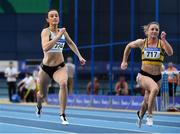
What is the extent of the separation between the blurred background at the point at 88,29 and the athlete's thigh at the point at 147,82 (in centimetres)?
1903

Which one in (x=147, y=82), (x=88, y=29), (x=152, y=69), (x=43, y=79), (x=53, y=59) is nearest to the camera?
(x=147, y=82)

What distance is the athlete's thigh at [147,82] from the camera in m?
9.79

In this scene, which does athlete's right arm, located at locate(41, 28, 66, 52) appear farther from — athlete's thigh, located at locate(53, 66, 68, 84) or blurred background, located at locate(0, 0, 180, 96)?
blurred background, located at locate(0, 0, 180, 96)

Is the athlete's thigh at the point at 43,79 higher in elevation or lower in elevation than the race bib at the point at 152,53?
lower

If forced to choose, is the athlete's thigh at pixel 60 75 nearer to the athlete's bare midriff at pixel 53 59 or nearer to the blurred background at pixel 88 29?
the athlete's bare midriff at pixel 53 59

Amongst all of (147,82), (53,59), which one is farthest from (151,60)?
(53,59)

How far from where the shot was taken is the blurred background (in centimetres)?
3198

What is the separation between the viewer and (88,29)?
110 feet

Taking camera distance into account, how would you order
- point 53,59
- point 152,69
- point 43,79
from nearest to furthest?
1. point 152,69
2. point 53,59
3. point 43,79

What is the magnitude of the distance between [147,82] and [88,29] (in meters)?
23.9

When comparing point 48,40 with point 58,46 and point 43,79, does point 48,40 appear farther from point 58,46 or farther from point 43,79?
point 43,79

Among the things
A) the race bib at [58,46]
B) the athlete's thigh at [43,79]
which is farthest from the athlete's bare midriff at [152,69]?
the athlete's thigh at [43,79]

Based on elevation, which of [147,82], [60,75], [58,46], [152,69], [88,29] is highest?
[88,29]

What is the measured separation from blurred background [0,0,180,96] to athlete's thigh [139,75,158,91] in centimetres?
1903
